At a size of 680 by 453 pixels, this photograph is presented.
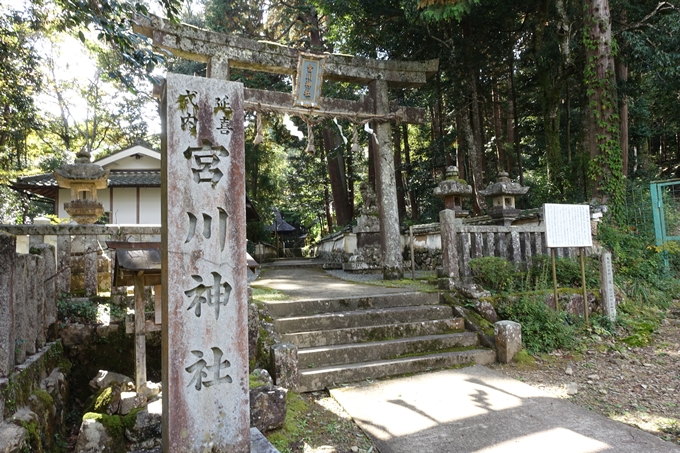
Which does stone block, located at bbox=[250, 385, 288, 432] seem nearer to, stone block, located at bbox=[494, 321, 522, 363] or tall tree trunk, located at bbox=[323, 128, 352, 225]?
stone block, located at bbox=[494, 321, 522, 363]

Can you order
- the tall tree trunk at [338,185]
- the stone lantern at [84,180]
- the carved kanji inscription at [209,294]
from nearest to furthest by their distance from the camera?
the carved kanji inscription at [209,294], the stone lantern at [84,180], the tall tree trunk at [338,185]

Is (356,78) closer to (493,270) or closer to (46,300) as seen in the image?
(493,270)

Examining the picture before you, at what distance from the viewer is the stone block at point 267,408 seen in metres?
3.78

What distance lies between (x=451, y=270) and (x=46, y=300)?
6085 millimetres

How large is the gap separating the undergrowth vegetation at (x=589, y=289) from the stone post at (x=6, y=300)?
6331mm

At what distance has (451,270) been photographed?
728cm

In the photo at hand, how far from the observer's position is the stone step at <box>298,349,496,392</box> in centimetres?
492

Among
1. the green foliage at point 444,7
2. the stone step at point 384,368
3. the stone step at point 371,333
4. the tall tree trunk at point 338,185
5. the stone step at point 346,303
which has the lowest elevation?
the stone step at point 384,368

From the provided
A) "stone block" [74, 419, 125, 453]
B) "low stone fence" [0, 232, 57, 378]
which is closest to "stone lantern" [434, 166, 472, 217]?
"low stone fence" [0, 232, 57, 378]

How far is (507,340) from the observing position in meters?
5.79

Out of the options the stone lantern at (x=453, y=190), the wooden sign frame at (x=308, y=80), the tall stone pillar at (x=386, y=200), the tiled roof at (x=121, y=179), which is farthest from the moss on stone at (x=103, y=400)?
the tiled roof at (x=121, y=179)

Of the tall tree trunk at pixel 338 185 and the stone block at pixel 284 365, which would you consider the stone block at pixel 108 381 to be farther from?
the tall tree trunk at pixel 338 185

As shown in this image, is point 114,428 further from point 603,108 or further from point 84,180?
point 603,108

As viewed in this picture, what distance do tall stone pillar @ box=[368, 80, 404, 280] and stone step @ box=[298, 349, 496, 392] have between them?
4115mm
